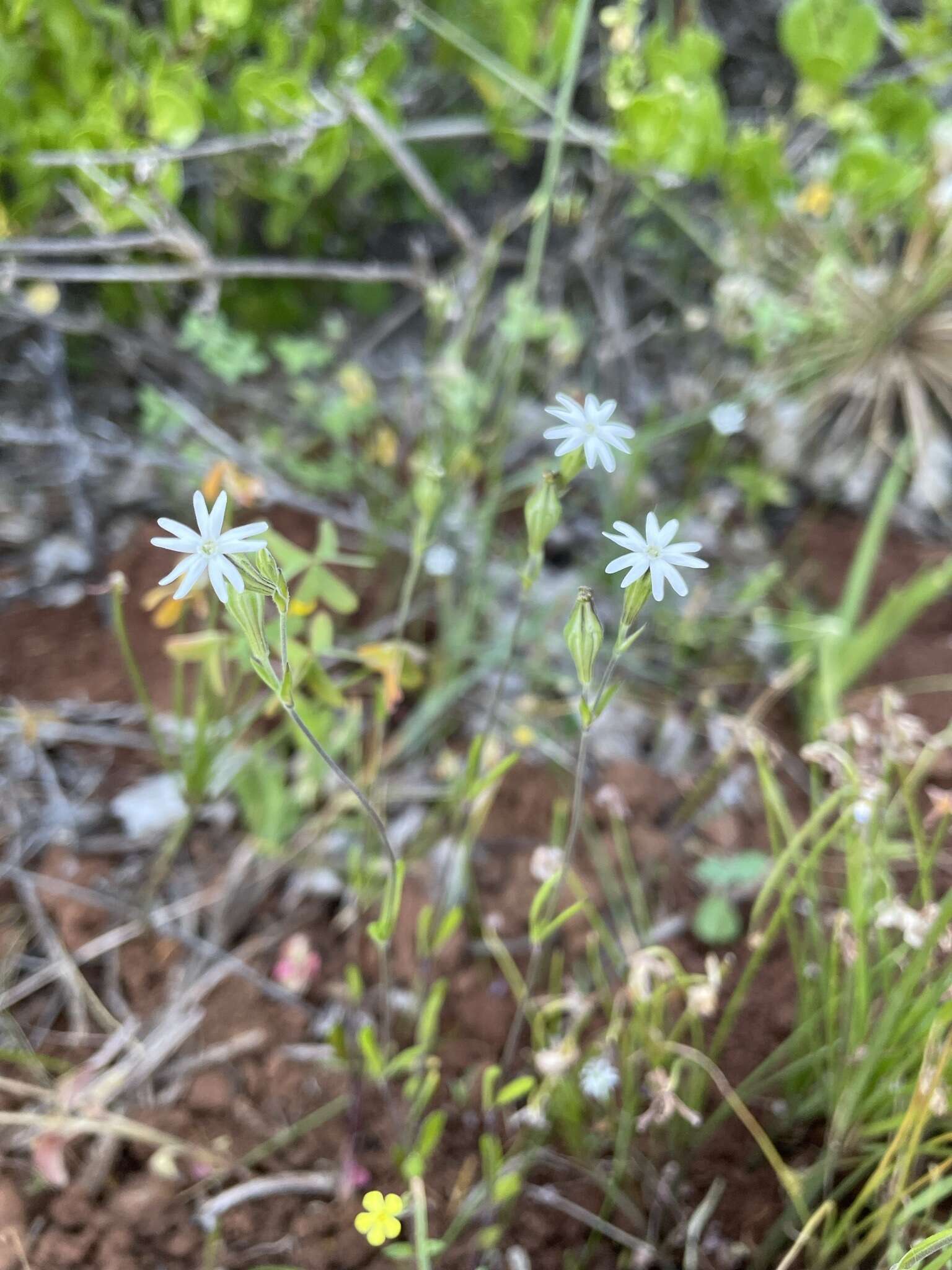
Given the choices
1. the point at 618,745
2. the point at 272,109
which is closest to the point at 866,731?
the point at 618,745

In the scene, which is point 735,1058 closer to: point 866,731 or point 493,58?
point 866,731

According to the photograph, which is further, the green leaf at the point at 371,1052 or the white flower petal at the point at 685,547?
the green leaf at the point at 371,1052

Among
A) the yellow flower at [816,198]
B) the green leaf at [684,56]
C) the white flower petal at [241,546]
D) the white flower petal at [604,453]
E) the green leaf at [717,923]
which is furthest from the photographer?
the yellow flower at [816,198]

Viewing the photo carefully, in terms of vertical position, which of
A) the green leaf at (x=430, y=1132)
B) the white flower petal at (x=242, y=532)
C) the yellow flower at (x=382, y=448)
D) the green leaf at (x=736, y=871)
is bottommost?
the green leaf at (x=736, y=871)

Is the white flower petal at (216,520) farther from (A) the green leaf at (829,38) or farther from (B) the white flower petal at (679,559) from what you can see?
(A) the green leaf at (829,38)

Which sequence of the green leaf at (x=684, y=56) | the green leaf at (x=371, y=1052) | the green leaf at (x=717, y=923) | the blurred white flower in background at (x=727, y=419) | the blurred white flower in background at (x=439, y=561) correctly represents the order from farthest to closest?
the green leaf at (x=684, y=56), the blurred white flower in background at (x=439, y=561), the green leaf at (x=717, y=923), the blurred white flower in background at (x=727, y=419), the green leaf at (x=371, y=1052)

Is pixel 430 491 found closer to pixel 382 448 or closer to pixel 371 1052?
pixel 371 1052

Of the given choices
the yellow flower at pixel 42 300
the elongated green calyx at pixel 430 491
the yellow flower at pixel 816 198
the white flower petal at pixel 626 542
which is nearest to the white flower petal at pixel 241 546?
the white flower petal at pixel 626 542

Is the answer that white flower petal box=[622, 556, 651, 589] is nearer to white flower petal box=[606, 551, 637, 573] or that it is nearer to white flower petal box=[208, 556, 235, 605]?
white flower petal box=[606, 551, 637, 573]

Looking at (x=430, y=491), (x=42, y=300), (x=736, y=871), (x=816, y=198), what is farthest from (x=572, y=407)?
(x=816, y=198)
